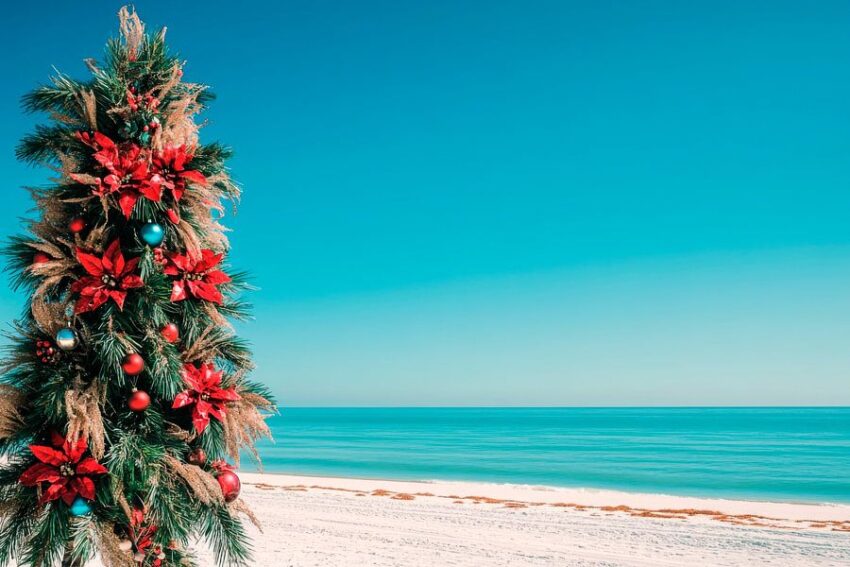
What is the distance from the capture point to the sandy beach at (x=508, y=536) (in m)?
8.84

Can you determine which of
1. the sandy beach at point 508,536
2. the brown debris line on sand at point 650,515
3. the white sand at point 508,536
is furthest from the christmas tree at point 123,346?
the brown debris line on sand at point 650,515

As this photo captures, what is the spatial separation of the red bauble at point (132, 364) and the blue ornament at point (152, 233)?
525 mm

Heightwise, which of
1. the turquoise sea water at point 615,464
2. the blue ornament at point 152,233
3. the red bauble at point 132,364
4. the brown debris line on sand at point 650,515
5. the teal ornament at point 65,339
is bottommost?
the turquoise sea water at point 615,464

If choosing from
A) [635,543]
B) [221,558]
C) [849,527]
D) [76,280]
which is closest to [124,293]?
[76,280]

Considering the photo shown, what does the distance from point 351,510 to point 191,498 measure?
11.4 meters

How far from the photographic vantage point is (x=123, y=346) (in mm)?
2660

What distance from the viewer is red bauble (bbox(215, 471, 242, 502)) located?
2.87 meters

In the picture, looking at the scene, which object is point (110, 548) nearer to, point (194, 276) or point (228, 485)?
point (228, 485)

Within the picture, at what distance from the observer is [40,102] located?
2.93 m

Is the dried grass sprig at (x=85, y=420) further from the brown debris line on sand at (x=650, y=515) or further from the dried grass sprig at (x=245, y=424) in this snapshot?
the brown debris line on sand at (x=650, y=515)

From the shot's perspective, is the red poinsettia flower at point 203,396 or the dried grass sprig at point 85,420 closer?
the dried grass sprig at point 85,420

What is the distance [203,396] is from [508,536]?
9234 millimetres

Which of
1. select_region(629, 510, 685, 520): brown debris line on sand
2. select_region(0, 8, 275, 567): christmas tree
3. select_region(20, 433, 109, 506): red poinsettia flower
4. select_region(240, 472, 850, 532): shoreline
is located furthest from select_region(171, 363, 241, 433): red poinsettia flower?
select_region(240, 472, 850, 532): shoreline

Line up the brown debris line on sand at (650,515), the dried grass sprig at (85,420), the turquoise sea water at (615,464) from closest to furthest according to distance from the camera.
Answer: the dried grass sprig at (85,420)
the brown debris line on sand at (650,515)
the turquoise sea water at (615,464)
